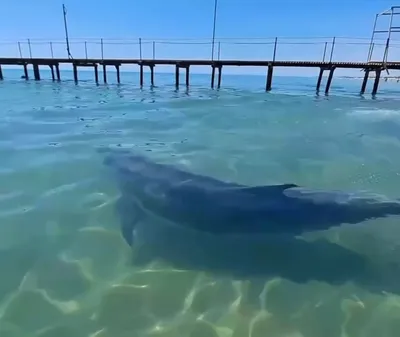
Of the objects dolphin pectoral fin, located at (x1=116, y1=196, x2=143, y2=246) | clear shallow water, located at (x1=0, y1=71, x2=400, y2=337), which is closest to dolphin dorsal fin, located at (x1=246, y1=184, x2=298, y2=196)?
clear shallow water, located at (x1=0, y1=71, x2=400, y2=337)

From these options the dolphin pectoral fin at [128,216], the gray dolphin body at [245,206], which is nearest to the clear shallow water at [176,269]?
the dolphin pectoral fin at [128,216]

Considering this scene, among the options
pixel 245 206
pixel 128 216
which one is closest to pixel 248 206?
pixel 245 206

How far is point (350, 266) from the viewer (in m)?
5.19

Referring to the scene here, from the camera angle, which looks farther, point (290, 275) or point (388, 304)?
point (290, 275)

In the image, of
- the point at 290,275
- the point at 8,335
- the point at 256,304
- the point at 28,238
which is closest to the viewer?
the point at 8,335

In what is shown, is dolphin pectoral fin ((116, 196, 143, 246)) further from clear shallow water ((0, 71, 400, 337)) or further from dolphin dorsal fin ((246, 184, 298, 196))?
dolphin dorsal fin ((246, 184, 298, 196))

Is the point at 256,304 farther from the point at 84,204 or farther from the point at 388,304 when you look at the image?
the point at 84,204

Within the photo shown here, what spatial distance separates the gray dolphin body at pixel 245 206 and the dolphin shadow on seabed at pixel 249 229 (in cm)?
2

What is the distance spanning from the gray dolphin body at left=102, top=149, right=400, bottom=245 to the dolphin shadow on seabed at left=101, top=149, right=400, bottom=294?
0.05 ft

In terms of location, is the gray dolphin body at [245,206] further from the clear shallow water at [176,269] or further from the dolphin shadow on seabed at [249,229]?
the clear shallow water at [176,269]

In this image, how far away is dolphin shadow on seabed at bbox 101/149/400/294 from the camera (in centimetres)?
507

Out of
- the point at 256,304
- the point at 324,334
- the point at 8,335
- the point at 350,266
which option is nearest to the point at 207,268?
the point at 256,304

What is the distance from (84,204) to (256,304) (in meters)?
4.04

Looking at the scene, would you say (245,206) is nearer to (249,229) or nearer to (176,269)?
(249,229)
